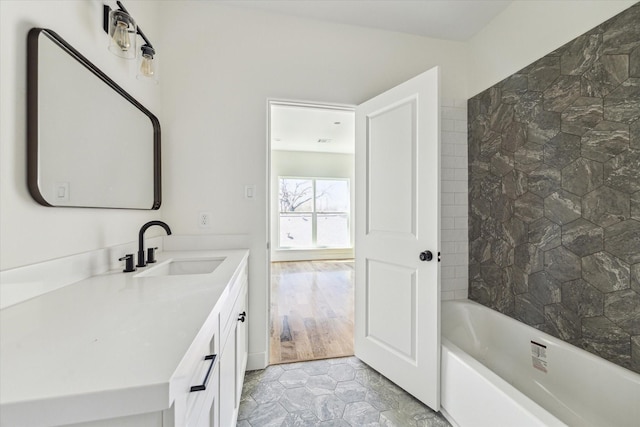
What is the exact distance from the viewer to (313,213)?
6.59 metres

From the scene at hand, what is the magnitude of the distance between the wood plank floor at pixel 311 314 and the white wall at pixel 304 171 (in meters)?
0.91

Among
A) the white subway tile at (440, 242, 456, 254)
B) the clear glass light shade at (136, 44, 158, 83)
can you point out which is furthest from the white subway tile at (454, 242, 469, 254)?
the clear glass light shade at (136, 44, 158, 83)

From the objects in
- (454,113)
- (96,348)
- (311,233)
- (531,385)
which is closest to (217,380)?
(96,348)

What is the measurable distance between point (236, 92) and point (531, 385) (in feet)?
8.96

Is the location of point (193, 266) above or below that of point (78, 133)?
below

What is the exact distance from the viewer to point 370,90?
7.24 feet

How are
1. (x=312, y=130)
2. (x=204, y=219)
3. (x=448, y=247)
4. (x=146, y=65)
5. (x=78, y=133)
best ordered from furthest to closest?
(x=312, y=130), (x=448, y=247), (x=204, y=219), (x=146, y=65), (x=78, y=133)

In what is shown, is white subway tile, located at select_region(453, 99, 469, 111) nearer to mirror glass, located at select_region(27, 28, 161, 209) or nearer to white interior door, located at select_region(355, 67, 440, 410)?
white interior door, located at select_region(355, 67, 440, 410)

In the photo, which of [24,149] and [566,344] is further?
[566,344]

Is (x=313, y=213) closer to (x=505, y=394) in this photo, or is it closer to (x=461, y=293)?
(x=461, y=293)

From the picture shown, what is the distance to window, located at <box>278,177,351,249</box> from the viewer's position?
6457mm

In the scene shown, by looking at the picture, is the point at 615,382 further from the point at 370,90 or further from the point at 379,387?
the point at 370,90

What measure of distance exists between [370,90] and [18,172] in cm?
212

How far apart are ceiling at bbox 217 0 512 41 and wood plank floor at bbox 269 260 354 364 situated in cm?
269
